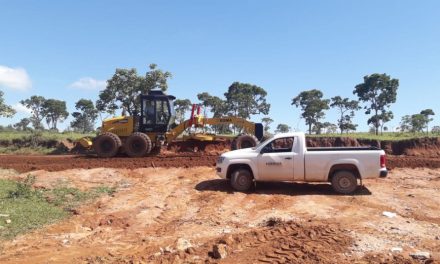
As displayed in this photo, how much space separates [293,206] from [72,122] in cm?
7727

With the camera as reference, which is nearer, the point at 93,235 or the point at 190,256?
the point at 190,256

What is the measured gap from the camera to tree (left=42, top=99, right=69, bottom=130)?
7919cm

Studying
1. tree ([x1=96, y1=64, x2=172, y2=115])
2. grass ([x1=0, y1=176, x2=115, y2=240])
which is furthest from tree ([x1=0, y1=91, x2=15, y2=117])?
tree ([x1=96, y1=64, x2=172, y2=115])

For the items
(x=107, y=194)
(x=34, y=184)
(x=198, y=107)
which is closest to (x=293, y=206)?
(x=107, y=194)

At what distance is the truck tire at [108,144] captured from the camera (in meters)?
20.0

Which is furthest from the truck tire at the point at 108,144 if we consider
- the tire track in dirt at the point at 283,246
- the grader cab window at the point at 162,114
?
the tire track in dirt at the point at 283,246

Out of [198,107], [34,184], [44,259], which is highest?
[198,107]

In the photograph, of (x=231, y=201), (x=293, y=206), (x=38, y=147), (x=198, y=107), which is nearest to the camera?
(x=293, y=206)

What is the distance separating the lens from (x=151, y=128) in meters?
20.6

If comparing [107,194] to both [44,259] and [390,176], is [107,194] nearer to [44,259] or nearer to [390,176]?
[44,259]

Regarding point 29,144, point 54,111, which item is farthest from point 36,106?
point 29,144

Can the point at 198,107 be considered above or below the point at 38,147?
above

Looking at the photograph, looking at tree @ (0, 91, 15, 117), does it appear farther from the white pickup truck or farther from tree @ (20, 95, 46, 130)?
tree @ (20, 95, 46, 130)

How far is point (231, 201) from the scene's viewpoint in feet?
36.5
